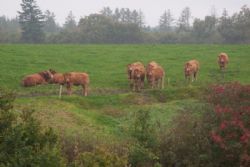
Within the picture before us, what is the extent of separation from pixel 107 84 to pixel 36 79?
15.5 ft

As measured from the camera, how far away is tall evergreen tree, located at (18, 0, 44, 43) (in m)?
72.5

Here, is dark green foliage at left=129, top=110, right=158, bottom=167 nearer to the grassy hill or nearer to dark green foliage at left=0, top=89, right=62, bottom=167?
the grassy hill

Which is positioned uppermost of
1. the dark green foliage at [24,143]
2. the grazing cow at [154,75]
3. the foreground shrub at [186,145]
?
the dark green foliage at [24,143]

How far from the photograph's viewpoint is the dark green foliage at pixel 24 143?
8.65m

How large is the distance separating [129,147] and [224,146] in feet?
9.78

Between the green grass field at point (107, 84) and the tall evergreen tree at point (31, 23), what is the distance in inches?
1059

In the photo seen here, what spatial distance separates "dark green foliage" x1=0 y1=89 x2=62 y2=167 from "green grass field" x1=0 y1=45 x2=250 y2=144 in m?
5.55

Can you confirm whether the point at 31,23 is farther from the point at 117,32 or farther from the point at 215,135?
the point at 215,135

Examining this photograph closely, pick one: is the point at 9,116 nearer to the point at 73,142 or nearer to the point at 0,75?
the point at 73,142

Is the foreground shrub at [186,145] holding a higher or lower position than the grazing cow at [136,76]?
lower

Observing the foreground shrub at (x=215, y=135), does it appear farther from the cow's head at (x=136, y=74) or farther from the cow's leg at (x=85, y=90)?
the cow's head at (x=136, y=74)

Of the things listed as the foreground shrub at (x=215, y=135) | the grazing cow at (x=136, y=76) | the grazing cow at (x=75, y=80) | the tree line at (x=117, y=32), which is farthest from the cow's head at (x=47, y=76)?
the tree line at (x=117, y=32)

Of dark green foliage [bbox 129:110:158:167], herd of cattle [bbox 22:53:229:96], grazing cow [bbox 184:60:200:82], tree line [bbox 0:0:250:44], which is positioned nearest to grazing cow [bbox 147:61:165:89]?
herd of cattle [bbox 22:53:229:96]

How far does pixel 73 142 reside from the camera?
1427cm
